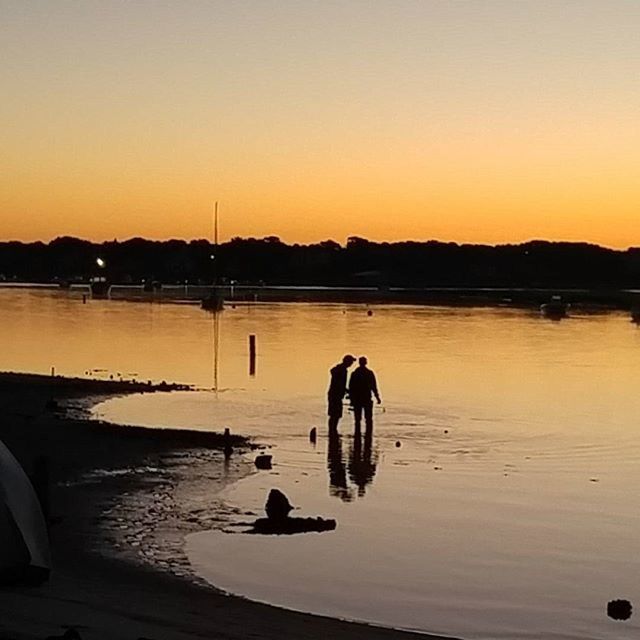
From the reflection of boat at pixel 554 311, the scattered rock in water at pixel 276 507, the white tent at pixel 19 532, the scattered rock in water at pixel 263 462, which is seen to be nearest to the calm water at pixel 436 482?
the scattered rock in water at pixel 263 462

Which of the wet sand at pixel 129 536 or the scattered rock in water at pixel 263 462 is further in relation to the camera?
the scattered rock in water at pixel 263 462

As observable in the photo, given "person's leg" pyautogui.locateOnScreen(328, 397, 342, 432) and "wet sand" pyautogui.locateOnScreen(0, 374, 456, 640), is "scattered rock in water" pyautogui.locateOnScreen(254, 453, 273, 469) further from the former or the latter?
"person's leg" pyautogui.locateOnScreen(328, 397, 342, 432)

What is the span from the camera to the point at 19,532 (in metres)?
12.1

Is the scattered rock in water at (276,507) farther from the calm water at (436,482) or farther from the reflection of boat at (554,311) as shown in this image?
the reflection of boat at (554,311)

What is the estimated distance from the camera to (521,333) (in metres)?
86.0

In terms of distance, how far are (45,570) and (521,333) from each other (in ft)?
248

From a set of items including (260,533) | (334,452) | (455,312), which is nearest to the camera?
(260,533)

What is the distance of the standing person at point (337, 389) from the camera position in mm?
27516

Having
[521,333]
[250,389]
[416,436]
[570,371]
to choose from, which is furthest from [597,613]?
[521,333]

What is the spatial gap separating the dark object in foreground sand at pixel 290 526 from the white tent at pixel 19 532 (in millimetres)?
4862

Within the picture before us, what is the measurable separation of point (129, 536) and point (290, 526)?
2.57 metres

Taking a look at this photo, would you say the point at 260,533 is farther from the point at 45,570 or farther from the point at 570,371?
the point at 570,371

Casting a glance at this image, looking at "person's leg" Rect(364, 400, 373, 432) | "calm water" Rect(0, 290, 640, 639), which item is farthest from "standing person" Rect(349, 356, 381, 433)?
"calm water" Rect(0, 290, 640, 639)

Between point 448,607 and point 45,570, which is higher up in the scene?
point 45,570
